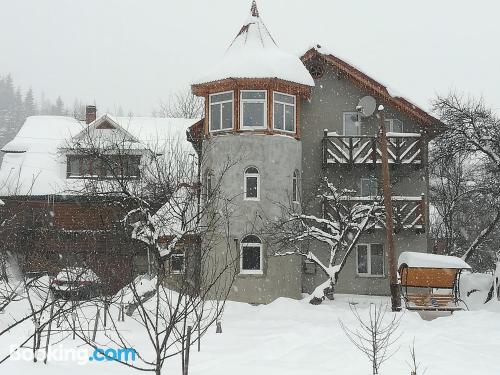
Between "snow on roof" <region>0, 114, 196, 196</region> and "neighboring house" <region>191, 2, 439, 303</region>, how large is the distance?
8125 mm

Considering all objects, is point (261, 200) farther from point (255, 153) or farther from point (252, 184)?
point (255, 153)

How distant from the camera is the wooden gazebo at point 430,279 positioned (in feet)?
59.0

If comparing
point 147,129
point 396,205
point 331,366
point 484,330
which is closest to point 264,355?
point 331,366

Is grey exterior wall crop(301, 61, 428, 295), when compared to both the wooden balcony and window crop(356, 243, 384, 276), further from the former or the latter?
the wooden balcony

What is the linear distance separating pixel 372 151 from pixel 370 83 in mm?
3175

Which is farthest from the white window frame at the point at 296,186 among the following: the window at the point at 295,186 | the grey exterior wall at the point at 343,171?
the grey exterior wall at the point at 343,171

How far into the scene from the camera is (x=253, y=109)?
2088 cm

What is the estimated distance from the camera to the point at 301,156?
74.3 feet

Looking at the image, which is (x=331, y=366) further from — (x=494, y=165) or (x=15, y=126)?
(x=15, y=126)

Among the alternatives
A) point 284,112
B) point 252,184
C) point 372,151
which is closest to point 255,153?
point 252,184

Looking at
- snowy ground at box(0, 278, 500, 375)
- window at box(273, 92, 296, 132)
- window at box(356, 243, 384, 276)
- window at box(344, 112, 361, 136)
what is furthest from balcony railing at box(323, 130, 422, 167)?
snowy ground at box(0, 278, 500, 375)

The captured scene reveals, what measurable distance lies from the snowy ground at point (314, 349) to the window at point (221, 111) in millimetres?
7758

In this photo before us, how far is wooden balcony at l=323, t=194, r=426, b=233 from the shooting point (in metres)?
20.8

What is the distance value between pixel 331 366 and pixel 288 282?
1019 centimetres
